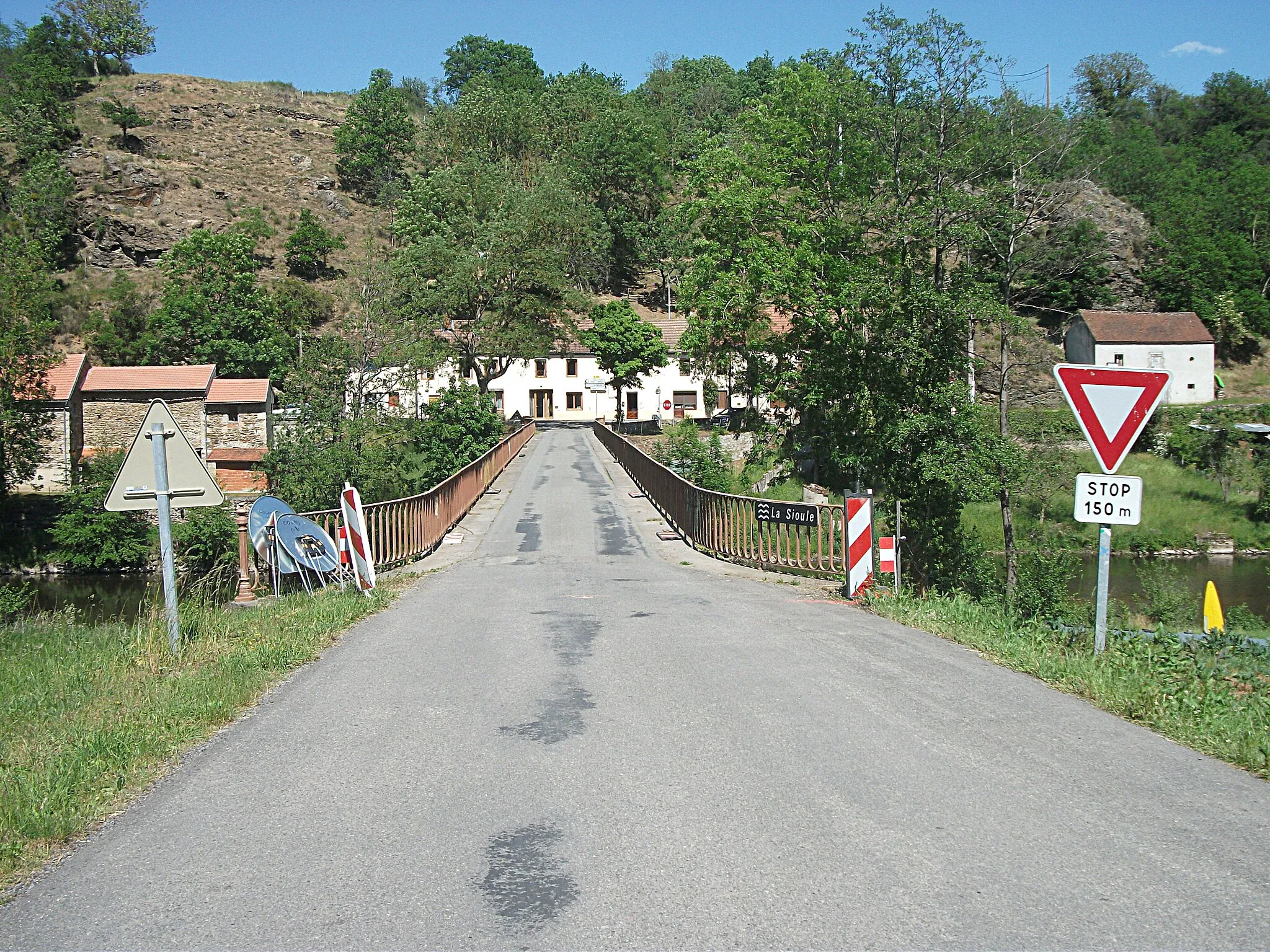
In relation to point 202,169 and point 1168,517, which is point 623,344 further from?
point 202,169

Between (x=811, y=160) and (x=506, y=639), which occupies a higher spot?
(x=811, y=160)

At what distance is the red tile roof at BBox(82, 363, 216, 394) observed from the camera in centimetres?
4875

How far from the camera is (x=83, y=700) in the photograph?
7578 millimetres

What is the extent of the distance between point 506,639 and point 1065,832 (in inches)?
258

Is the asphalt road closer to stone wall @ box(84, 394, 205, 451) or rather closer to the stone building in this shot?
the stone building

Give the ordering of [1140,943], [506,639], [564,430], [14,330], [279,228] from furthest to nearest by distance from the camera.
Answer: [279,228], [564,430], [14,330], [506,639], [1140,943]

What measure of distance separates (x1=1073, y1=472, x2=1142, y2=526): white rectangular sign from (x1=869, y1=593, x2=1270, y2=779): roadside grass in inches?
48.4

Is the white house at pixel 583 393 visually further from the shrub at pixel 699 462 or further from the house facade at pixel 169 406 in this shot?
the shrub at pixel 699 462

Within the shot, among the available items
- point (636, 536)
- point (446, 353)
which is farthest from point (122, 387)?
point (636, 536)

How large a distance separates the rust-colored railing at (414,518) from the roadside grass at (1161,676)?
10643mm

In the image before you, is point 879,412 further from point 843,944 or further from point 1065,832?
point 843,944

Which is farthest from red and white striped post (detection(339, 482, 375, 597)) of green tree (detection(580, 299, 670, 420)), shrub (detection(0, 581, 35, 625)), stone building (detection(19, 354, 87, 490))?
green tree (detection(580, 299, 670, 420))

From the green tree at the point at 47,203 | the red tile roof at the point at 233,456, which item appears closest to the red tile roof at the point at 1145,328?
the red tile roof at the point at 233,456

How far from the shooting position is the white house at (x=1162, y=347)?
63.2 meters
